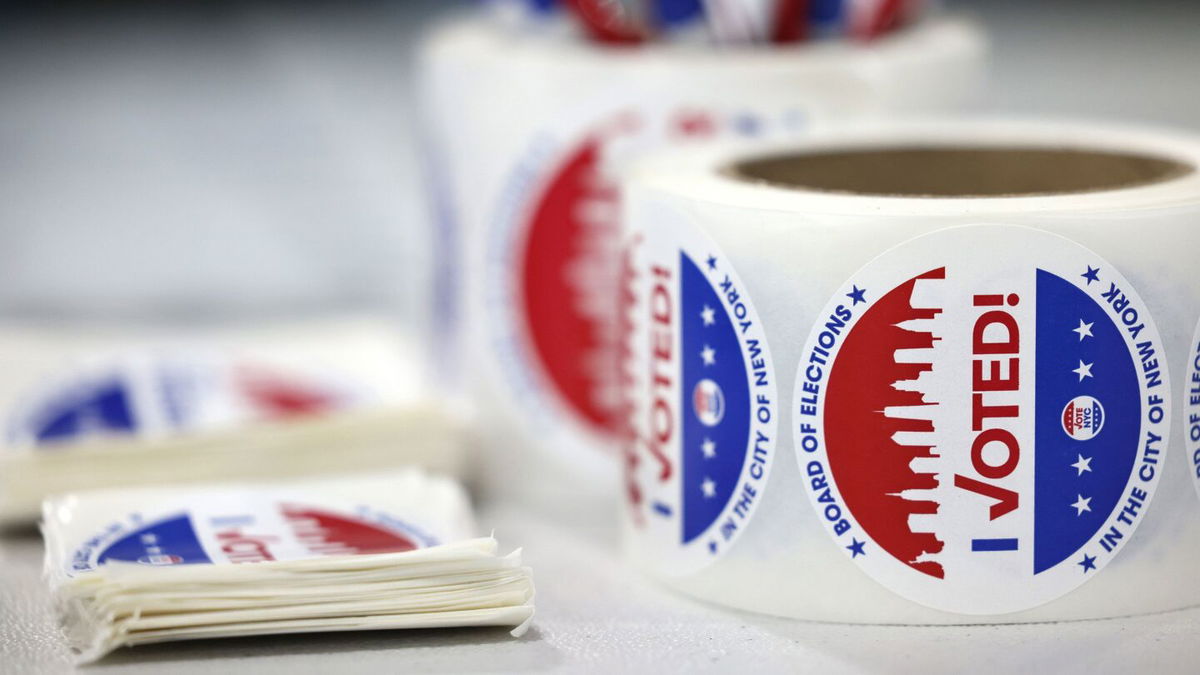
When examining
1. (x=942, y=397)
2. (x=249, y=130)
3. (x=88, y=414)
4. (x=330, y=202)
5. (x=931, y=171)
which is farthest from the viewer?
(x=249, y=130)

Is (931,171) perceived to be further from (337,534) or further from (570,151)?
(337,534)

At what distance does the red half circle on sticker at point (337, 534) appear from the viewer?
2.34ft

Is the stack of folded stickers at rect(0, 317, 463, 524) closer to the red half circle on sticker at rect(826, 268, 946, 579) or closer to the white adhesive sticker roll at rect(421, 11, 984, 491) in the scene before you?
the white adhesive sticker roll at rect(421, 11, 984, 491)

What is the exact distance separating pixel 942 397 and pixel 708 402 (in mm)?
104

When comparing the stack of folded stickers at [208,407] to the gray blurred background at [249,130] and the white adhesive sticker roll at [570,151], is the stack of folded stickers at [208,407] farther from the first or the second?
the gray blurred background at [249,130]

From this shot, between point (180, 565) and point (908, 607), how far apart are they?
30 centimetres

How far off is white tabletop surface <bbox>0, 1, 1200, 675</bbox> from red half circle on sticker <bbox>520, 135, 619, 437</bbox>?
0.24 ft

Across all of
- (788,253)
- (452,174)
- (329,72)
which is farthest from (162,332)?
(329,72)

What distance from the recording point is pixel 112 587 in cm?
Result: 65

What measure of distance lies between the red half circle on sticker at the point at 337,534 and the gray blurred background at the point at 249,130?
0.53 metres

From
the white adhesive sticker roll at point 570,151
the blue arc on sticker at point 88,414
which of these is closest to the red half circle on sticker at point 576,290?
the white adhesive sticker roll at point 570,151

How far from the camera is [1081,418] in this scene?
67 centimetres

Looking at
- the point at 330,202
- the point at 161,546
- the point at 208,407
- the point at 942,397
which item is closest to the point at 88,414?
the point at 208,407

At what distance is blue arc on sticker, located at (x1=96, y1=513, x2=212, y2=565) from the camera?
0.69 meters
